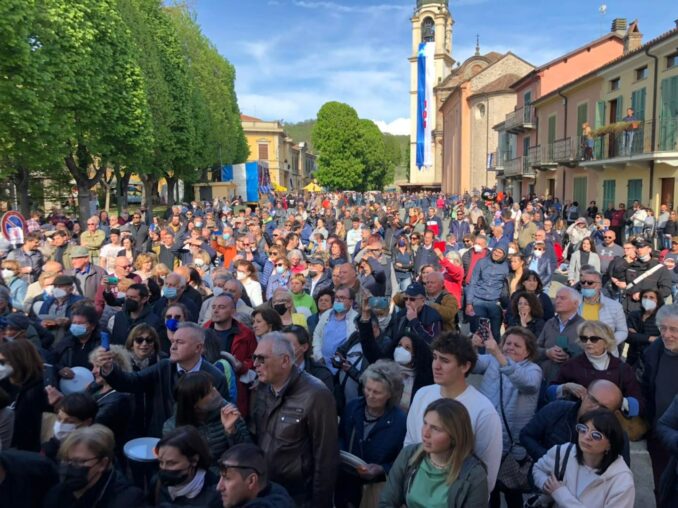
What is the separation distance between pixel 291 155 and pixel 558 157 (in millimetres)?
78881

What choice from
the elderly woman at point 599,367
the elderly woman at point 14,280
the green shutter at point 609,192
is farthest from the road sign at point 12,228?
the green shutter at point 609,192

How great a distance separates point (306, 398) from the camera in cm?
346

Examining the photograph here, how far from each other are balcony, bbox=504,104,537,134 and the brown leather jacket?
35.4 meters

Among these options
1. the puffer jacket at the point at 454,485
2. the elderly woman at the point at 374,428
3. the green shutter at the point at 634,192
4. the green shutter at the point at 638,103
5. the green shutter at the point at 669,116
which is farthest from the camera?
the green shutter at the point at 634,192

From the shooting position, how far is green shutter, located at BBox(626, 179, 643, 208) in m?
22.7

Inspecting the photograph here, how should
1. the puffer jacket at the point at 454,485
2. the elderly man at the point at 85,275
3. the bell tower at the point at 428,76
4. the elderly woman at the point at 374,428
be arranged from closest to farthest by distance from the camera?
the puffer jacket at the point at 454,485
the elderly woman at the point at 374,428
the elderly man at the point at 85,275
the bell tower at the point at 428,76

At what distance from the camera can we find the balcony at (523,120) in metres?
36.4

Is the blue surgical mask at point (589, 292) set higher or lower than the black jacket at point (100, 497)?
higher

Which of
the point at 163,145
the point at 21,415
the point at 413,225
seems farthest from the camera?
the point at 163,145

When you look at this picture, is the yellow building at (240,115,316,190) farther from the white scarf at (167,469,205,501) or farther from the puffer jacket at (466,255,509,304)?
the white scarf at (167,469,205,501)

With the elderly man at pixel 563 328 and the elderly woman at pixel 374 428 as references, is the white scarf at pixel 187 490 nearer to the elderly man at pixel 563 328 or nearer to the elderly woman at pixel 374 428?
the elderly woman at pixel 374 428

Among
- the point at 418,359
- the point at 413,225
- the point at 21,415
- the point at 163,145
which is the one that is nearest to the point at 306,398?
the point at 418,359

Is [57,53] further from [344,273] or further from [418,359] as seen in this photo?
[418,359]

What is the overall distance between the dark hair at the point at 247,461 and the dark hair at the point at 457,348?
1.20 meters
